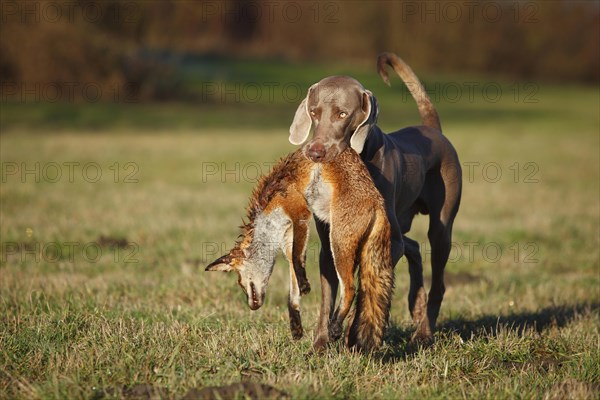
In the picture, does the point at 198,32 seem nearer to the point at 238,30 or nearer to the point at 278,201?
the point at 238,30

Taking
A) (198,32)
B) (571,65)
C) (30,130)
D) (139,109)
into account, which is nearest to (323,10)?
(198,32)

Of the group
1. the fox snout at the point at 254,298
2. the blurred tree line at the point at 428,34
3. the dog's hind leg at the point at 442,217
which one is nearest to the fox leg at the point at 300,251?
the fox snout at the point at 254,298

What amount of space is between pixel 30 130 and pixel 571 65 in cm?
5092

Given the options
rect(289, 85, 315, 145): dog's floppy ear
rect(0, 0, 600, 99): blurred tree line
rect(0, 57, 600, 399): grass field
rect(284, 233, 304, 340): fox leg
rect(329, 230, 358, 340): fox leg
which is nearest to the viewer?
rect(0, 57, 600, 399): grass field

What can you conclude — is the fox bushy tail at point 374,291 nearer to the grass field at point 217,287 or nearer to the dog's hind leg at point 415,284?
the grass field at point 217,287

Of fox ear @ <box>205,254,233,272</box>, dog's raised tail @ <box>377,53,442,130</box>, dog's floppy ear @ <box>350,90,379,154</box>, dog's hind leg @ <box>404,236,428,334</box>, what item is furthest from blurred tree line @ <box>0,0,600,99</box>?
fox ear @ <box>205,254,233,272</box>

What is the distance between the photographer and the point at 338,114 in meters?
5.41

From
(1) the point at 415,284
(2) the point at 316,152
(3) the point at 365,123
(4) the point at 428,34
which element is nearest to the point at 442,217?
(1) the point at 415,284

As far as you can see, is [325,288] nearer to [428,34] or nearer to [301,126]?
[301,126]

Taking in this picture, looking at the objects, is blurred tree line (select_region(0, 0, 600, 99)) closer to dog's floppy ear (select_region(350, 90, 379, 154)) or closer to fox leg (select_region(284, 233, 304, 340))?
dog's floppy ear (select_region(350, 90, 379, 154))

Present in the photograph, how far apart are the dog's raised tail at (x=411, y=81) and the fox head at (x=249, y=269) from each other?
2621mm

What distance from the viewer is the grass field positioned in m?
4.46

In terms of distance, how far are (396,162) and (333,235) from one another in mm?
1220

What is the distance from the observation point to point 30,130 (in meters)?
21.2
